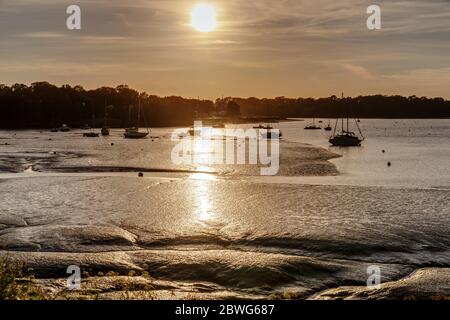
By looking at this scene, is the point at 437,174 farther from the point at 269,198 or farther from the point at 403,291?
the point at 403,291

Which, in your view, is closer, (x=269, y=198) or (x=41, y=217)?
(x=41, y=217)

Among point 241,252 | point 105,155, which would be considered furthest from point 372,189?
point 105,155

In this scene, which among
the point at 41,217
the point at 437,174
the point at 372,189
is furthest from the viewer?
the point at 437,174

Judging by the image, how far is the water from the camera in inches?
987

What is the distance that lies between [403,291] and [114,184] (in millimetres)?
36678

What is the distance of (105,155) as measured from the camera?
90.0m

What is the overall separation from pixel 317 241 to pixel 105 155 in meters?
65.1

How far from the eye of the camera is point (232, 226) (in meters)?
34.5

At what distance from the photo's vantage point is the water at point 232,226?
82.2ft
